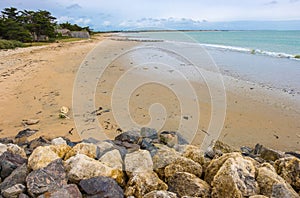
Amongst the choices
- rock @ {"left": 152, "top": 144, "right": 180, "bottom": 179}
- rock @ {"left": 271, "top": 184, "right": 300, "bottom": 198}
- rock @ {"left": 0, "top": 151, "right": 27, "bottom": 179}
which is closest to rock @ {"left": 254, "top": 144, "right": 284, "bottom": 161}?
rock @ {"left": 271, "top": 184, "right": 300, "bottom": 198}

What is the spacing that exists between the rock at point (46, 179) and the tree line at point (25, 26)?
3244 cm

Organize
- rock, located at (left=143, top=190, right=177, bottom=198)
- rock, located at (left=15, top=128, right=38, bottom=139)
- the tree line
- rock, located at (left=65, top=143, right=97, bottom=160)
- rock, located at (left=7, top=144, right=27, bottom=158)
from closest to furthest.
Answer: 1. rock, located at (left=143, top=190, right=177, bottom=198)
2. rock, located at (left=65, top=143, right=97, bottom=160)
3. rock, located at (left=7, top=144, right=27, bottom=158)
4. rock, located at (left=15, top=128, right=38, bottom=139)
5. the tree line

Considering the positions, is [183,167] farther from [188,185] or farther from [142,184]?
[142,184]

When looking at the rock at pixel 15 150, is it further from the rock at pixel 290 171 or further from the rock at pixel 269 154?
the rock at pixel 269 154

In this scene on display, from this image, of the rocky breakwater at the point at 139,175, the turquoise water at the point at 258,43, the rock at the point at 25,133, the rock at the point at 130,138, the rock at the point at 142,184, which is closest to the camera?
the rocky breakwater at the point at 139,175

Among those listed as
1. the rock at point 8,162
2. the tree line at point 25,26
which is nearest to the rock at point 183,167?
the rock at point 8,162

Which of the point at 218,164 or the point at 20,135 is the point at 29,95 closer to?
the point at 20,135

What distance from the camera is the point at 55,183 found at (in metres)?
3.06

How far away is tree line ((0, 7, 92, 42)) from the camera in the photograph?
31078 millimetres

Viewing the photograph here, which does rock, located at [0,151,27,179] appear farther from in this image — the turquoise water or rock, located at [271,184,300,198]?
the turquoise water

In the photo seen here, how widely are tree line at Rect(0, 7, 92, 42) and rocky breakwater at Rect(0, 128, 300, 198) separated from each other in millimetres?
31871

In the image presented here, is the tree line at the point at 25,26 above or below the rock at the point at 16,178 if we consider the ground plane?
above

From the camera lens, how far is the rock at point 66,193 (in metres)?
2.83

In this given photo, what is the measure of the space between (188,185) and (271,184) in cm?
98
